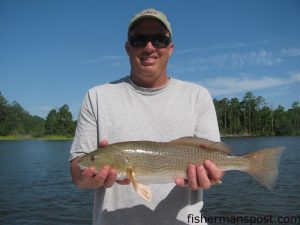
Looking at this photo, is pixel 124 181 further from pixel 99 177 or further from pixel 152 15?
pixel 152 15

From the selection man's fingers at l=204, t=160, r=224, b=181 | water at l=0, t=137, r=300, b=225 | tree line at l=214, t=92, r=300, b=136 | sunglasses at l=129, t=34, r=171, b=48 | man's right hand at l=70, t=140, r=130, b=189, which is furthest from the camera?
tree line at l=214, t=92, r=300, b=136

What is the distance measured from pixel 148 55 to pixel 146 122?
722 mm

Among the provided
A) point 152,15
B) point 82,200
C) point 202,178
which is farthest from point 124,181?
point 82,200

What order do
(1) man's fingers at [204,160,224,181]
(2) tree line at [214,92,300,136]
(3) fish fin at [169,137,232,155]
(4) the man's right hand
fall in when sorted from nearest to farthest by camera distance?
(4) the man's right hand → (1) man's fingers at [204,160,224,181] → (3) fish fin at [169,137,232,155] → (2) tree line at [214,92,300,136]

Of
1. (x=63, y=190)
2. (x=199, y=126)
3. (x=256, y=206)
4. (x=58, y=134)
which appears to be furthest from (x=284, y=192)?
(x=58, y=134)

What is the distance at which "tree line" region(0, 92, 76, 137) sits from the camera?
138 m

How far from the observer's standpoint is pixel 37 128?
145125 mm

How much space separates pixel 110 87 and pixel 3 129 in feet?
463

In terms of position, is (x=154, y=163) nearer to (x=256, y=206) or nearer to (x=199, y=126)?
(x=199, y=126)

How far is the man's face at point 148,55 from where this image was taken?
13.1ft

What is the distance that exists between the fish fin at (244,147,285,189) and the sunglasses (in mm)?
1489

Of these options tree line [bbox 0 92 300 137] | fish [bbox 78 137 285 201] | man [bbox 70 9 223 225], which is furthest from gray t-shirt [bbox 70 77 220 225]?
tree line [bbox 0 92 300 137]

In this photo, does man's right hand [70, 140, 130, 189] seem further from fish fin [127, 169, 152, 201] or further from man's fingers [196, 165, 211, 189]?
man's fingers [196, 165, 211, 189]

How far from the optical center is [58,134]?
13800 centimetres
